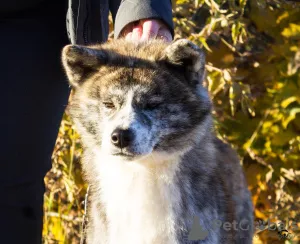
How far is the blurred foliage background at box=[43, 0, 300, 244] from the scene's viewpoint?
15.6 ft

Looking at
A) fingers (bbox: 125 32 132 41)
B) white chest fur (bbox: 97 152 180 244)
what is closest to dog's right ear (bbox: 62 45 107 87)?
fingers (bbox: 125 32 132 41)

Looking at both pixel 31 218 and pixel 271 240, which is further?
pixel 271 240

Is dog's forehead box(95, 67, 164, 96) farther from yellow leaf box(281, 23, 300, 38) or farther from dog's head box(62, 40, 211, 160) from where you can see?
yellow leaf box(281, 23, 300, 38)

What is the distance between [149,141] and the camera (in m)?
2.83

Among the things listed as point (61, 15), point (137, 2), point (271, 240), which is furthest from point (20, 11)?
point (271, 240)

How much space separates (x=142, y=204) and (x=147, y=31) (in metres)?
0.73

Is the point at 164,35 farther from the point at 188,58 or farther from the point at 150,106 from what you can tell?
the point at 150,106

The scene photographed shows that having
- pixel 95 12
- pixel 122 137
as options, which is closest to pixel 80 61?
pixel 95 12

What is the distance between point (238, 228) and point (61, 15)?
4.42 ft

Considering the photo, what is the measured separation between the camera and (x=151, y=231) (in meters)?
2.92

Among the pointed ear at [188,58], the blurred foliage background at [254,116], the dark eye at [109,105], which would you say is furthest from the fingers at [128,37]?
the blurred foliage background at [254,116]

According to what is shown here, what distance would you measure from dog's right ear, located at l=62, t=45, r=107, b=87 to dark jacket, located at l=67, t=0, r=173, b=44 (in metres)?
0.10

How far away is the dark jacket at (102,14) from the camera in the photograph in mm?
2916

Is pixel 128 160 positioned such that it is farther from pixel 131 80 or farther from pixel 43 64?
pixel 43 64
